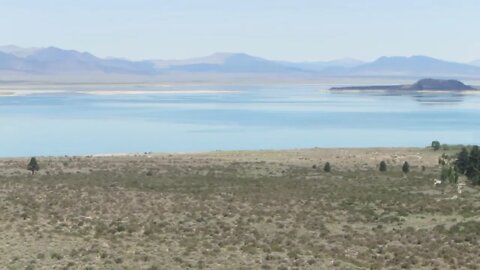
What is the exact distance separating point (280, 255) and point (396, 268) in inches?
128

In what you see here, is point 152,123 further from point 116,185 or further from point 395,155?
point 116,185

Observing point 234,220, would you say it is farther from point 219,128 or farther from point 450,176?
point 219,128

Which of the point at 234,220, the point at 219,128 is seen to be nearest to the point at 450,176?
the point at 234,220

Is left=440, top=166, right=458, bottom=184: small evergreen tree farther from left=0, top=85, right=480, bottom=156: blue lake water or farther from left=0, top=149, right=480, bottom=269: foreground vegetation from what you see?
left=0, top=85, right=480, bottom=156: blue lake water

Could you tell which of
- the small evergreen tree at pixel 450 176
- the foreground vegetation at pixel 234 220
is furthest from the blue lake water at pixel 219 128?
the small evergreen tree at pixel 450 176

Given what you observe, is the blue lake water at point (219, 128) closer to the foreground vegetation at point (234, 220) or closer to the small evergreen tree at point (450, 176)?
the foreground vegetation at point (234, 220)

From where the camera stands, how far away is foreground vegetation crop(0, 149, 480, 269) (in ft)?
65.7

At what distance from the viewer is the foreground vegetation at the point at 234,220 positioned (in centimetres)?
2002

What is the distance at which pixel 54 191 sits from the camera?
33000 millimetres

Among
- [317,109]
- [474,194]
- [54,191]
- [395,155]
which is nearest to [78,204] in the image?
[54,191]

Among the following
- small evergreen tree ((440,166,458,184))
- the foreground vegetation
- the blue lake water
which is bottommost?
the foreground vegetation

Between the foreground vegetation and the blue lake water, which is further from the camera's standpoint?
the blue lake water

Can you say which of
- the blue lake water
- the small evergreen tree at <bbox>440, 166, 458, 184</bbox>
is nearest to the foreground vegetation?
the small evergreen tree at <bbox>440, 166, 458, 184</bbox>

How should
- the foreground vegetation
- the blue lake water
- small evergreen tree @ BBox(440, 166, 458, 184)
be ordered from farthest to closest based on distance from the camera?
the blue lake water
small evergreen tree @ BBox(440, 166, 458, 184)
the foreground vegetation
